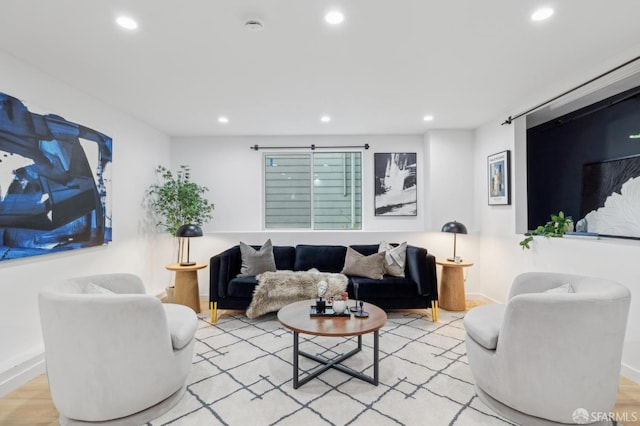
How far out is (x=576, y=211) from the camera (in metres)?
3.58

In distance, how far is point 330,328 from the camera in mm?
2291

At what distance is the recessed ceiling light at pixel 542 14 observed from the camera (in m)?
1.86

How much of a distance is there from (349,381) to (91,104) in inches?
144

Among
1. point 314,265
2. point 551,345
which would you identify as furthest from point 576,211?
point 314,265

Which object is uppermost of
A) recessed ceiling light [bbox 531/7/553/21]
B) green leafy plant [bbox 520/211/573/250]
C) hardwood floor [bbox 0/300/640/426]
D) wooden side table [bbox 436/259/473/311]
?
recessed ceiling light [bbox 531/7/553/21]

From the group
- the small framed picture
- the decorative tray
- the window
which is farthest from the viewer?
the window

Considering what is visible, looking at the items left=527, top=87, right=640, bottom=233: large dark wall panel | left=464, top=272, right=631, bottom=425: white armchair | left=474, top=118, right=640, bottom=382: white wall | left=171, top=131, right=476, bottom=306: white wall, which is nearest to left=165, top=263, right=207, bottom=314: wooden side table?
left=171, top=131, right=476, bottom=306: white wall

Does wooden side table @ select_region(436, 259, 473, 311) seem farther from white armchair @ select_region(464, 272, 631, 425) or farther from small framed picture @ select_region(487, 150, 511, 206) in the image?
white armchair @ select_region(464, 272, 631, 425)

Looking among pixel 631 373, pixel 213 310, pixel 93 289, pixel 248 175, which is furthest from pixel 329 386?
pixel 248 175

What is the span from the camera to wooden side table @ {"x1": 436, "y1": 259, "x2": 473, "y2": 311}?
3982mm

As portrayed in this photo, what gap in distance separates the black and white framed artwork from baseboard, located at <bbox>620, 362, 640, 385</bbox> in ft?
9.42

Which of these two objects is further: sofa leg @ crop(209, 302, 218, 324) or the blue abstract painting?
sofa leg @ crop(209, 302, 218, 324)

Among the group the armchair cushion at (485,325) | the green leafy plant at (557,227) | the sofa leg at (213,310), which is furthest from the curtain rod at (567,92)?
the sofa leg at (213,310)

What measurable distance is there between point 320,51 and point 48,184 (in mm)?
2557
